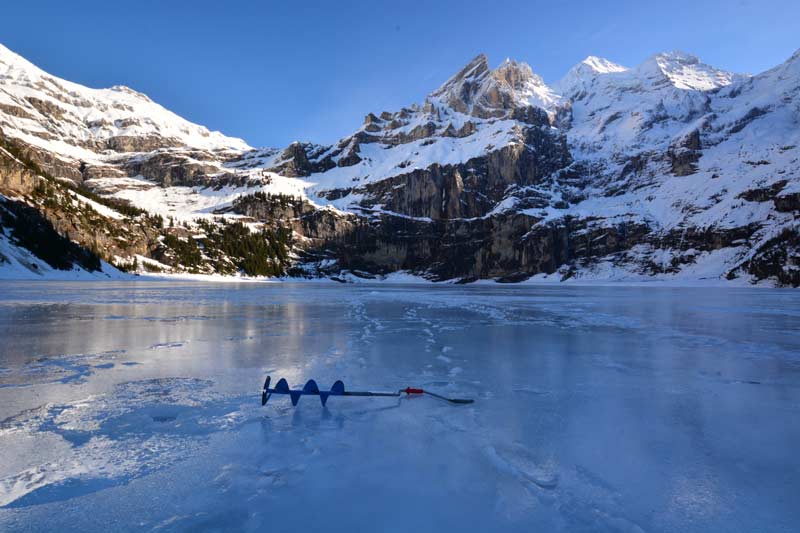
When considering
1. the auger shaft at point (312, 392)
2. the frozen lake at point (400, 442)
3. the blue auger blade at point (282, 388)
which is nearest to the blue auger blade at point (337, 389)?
the auger shaft at point (312, 392)

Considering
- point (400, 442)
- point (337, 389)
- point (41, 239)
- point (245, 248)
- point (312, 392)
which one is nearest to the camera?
point (400, 442)

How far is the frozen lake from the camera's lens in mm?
3881

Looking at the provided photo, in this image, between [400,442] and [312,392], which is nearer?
[400,442]

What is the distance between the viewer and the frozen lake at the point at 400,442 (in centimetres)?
388

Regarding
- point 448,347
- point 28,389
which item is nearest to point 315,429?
point 28,389

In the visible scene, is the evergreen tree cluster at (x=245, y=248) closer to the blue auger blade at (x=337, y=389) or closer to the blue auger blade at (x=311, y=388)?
the blue auger blade at (x=311, y=388)

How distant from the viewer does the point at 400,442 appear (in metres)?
5.78

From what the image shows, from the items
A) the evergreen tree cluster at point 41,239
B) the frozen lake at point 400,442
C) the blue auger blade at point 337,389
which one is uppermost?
the evergreen tree cluster at point 41,239

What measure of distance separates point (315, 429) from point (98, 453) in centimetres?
270

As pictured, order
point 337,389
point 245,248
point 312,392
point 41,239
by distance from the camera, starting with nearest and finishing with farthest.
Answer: point 312,392 < point 337,389 < point 41,239 < point 245,248

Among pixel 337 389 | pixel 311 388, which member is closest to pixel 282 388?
pixel 311 388

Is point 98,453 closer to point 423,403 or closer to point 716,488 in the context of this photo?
point 423,403

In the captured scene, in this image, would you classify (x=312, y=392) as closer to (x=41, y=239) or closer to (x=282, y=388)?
(x=282, y=388)

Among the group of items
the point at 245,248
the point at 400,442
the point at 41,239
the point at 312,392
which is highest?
the point at 245,248
